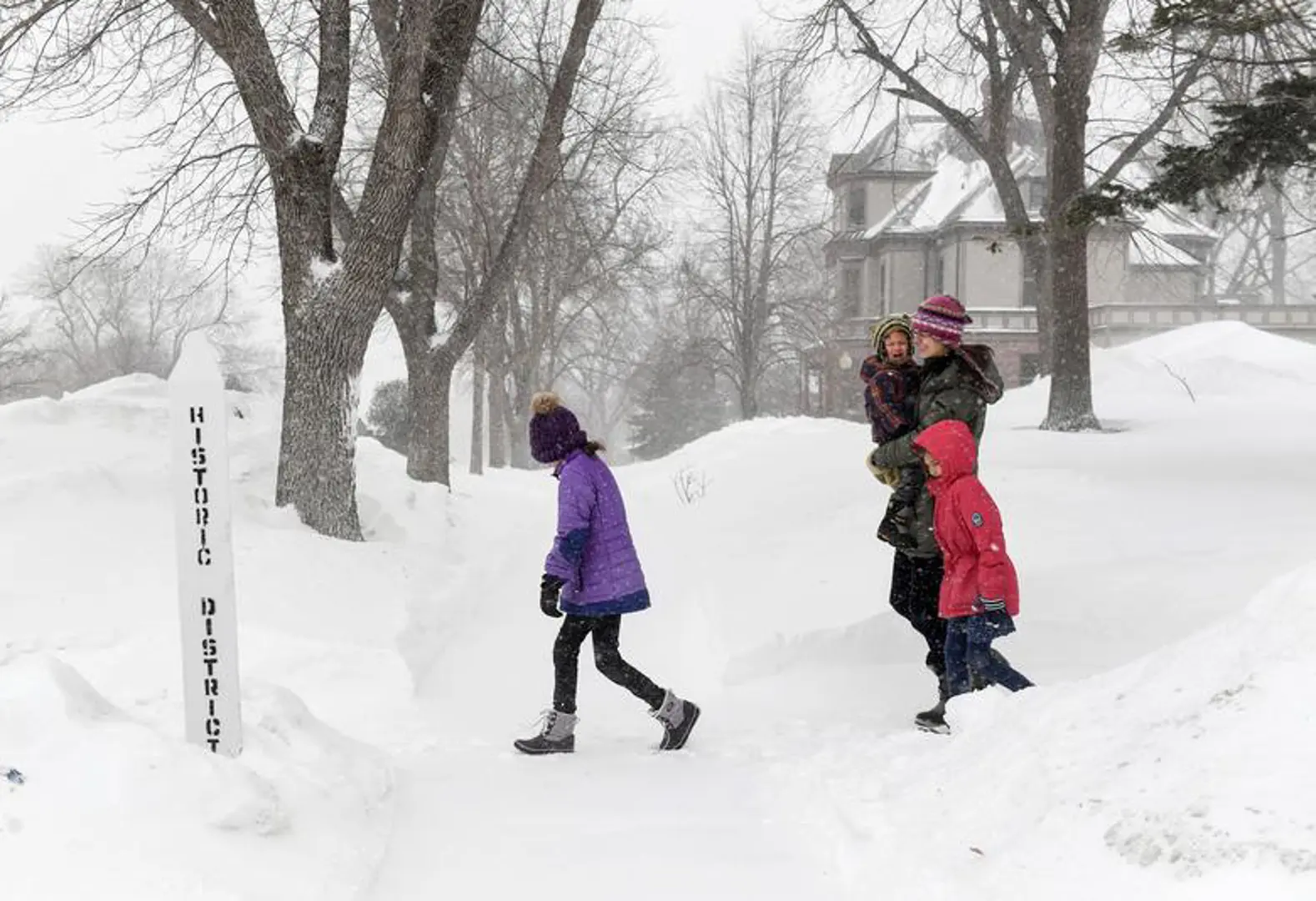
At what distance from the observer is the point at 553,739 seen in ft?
16.8

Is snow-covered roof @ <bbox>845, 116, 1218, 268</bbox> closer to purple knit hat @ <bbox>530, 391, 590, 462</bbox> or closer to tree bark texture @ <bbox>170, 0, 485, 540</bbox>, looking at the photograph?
tree bark texture @ <bbox>170, 0, 485, 540</bbox>

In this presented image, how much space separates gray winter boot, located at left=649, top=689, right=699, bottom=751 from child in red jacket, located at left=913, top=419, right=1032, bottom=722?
132cm

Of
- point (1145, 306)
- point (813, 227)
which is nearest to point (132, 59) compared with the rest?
point (813, 227)

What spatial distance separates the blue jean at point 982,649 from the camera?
183 inches

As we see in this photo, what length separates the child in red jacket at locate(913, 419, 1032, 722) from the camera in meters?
4.62

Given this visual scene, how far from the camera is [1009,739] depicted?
3.85 meters

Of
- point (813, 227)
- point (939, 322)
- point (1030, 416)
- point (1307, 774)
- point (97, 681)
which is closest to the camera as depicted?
point (1307, 774)

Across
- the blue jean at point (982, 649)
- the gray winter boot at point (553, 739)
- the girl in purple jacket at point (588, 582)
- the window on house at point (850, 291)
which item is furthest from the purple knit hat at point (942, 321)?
the window on house at point (850, 291)

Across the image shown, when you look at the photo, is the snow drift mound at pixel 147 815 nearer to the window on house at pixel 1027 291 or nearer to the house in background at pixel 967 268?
the house in background at pixel 967 268

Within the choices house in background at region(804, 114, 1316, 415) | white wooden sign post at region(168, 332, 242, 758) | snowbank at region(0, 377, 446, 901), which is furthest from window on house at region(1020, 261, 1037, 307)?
white wooden sign post at region(168, 332, 242, 758)

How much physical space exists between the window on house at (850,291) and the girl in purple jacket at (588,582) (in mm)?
35726

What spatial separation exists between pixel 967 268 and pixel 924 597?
31700mm

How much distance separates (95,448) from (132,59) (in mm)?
3296

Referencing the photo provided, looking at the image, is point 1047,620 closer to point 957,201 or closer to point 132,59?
point 132,59
